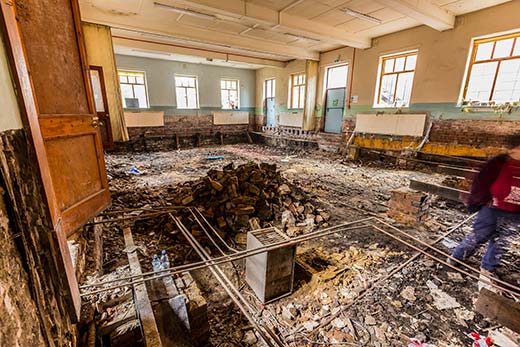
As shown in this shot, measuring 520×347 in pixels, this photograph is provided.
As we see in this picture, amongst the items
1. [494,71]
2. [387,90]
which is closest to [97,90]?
A: [387,90]

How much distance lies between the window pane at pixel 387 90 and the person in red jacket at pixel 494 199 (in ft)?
19.0

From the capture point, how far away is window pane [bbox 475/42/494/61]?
5.12 meters

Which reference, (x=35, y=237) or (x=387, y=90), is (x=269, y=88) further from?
(x=35, y=237)

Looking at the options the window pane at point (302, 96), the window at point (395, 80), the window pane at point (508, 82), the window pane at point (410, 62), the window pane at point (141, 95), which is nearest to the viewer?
the window pane at point (508, 82)

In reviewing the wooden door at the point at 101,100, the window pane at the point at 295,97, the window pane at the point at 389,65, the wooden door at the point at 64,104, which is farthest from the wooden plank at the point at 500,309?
the window pane at the point at 295,97

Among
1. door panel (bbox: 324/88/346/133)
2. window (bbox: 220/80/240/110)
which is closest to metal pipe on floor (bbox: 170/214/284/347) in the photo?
door panel (bbox: 324/88/346/133)

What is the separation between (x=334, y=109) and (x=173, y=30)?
6070 millimetres

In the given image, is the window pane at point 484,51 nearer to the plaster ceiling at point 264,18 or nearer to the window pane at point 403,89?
the plaster ceiling at point 264,18

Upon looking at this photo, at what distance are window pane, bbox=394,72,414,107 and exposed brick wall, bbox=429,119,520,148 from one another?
1.13 meters

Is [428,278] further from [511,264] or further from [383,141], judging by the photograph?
[383,141]

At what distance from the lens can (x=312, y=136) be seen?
31.3 ft

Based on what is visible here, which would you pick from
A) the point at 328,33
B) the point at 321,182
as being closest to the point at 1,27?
the point at 321,182

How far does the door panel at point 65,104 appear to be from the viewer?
1.49 metres

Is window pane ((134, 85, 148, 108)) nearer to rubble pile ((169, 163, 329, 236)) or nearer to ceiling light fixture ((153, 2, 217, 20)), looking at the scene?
ceiling light fixture ((153, 2, 217, 20))
